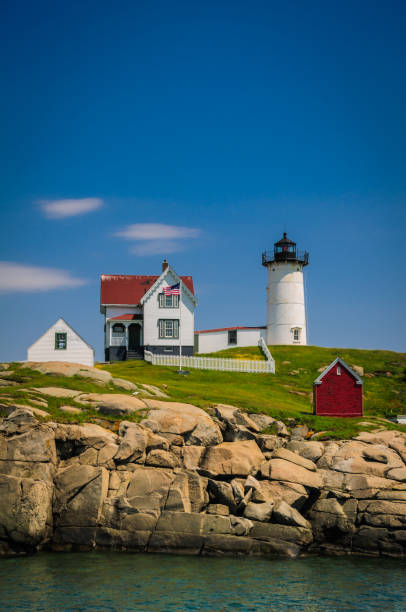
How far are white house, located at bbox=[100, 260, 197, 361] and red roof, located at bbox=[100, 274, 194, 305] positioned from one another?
0.41 m

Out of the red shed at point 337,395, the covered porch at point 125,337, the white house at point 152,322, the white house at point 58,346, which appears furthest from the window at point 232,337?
the red shed at point 337,395

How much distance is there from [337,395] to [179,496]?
18025 mm

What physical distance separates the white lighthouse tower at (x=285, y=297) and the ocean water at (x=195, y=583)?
44.5 meters

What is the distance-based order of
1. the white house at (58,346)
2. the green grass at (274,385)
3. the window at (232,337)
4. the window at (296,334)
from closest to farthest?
the green grass at (274,385) → the white house at (58,346) → the window at (232,337) → the window at (296,334)

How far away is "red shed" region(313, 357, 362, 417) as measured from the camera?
137 ft

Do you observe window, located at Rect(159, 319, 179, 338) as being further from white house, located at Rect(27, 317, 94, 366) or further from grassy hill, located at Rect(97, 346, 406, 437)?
white house, located at Rect(27, 317, 94, 366)

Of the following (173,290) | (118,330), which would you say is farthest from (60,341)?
(118,330)

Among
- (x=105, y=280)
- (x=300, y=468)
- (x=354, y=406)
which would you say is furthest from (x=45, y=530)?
(x=105, y=280)

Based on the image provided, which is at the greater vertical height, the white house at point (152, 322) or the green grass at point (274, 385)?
the white house at point (152, 322)

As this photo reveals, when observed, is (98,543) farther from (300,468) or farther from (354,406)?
(354,406)

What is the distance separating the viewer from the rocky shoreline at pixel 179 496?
25.9 meters

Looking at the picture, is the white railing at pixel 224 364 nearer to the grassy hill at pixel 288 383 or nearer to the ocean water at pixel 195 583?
the grassy hill at pixel 288 383

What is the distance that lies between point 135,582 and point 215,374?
3178cm

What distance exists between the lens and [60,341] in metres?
47.9
